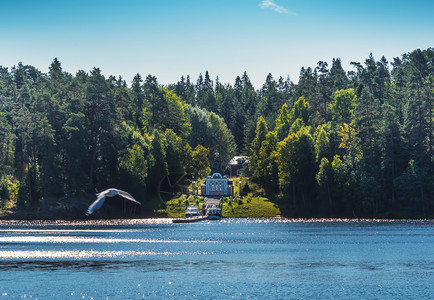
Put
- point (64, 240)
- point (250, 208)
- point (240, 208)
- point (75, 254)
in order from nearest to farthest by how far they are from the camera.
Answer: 1. point (75, 254)
2. point (64, 240)
3. point (250, 208)
4. point (240, 208)

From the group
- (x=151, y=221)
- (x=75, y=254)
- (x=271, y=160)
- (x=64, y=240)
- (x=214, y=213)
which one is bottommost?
(x=75, y=254)

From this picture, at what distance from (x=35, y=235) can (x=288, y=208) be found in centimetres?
6499

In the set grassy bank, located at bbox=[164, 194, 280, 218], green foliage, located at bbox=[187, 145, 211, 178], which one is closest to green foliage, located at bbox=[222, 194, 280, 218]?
grassy bank, located at bbox=[164, 194, 280, 218]

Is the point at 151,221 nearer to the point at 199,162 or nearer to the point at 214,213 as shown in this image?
the point at 214,213

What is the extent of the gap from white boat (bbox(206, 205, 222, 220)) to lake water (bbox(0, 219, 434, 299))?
35.8 m

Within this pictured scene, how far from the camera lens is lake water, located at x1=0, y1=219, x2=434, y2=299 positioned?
53375mm

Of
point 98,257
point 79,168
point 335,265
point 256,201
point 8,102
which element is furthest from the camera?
point 8,102

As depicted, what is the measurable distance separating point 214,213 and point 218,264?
3353 inches

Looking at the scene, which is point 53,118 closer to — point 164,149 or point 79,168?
point 79,168

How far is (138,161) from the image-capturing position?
15138cm

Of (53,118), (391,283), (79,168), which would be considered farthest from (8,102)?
(391,283)

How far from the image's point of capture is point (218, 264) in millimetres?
70250

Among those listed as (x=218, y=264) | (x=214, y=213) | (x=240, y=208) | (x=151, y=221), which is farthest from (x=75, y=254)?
(x=240, y=208)

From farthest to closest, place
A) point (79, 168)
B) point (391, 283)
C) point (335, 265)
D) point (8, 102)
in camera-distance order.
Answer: point (8, 102)
point (79, 168)
point (335, 265)
point (391, 283)
